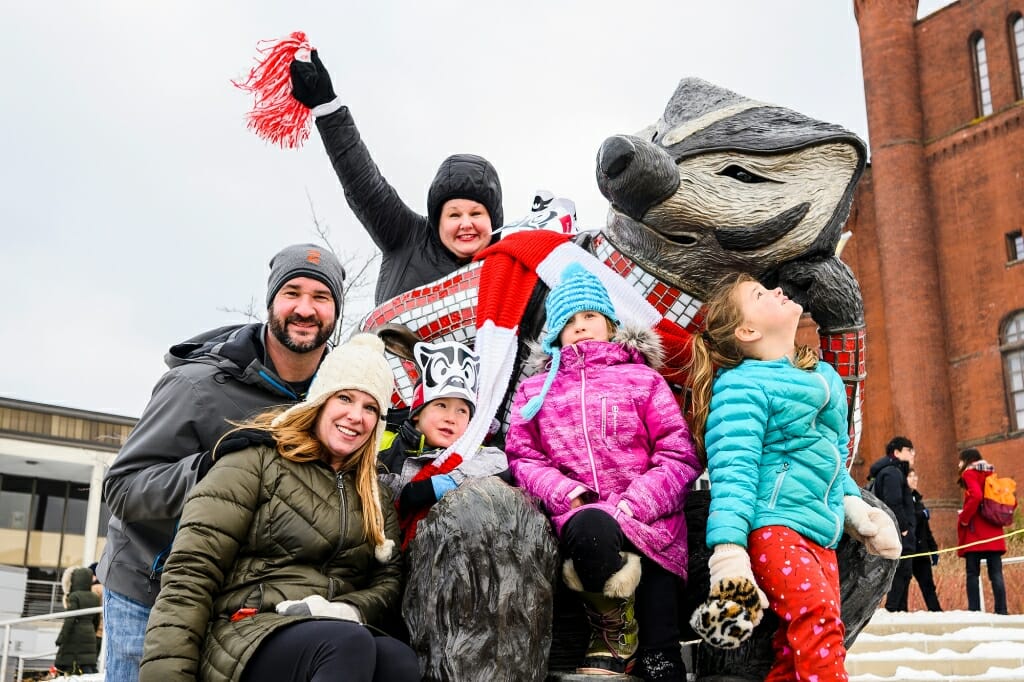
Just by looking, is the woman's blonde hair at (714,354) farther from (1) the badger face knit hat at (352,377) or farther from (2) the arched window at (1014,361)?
(2) the arched window at (1014,361)

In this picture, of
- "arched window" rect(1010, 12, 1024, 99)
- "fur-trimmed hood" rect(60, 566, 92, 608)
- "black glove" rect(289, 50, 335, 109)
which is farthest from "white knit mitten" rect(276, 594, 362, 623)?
"arched window" rect(1010, 12, 1024, 99)

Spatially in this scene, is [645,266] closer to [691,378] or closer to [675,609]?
[691,378]

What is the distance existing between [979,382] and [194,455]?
80.8ft

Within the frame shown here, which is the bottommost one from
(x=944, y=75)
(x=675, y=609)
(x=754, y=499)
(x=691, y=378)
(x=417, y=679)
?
(x=417, y=679)

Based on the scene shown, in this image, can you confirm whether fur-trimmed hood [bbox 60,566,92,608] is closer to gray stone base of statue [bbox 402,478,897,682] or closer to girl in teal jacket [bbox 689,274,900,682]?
gray stone base of statue [bbox 402,478,897,682]

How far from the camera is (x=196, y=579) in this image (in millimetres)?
2264

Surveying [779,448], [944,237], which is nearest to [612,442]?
[779,448]

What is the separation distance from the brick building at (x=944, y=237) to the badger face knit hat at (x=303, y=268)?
2310cm

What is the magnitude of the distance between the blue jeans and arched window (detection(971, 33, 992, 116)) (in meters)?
26.6

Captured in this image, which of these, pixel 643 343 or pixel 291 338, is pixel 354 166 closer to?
pixel 291 338

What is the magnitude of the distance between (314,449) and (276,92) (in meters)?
1.33

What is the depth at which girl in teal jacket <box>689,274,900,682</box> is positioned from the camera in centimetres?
218

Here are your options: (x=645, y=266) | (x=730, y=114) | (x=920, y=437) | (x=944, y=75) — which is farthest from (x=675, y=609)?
(x=944, y=75)

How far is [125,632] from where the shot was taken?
291cm
